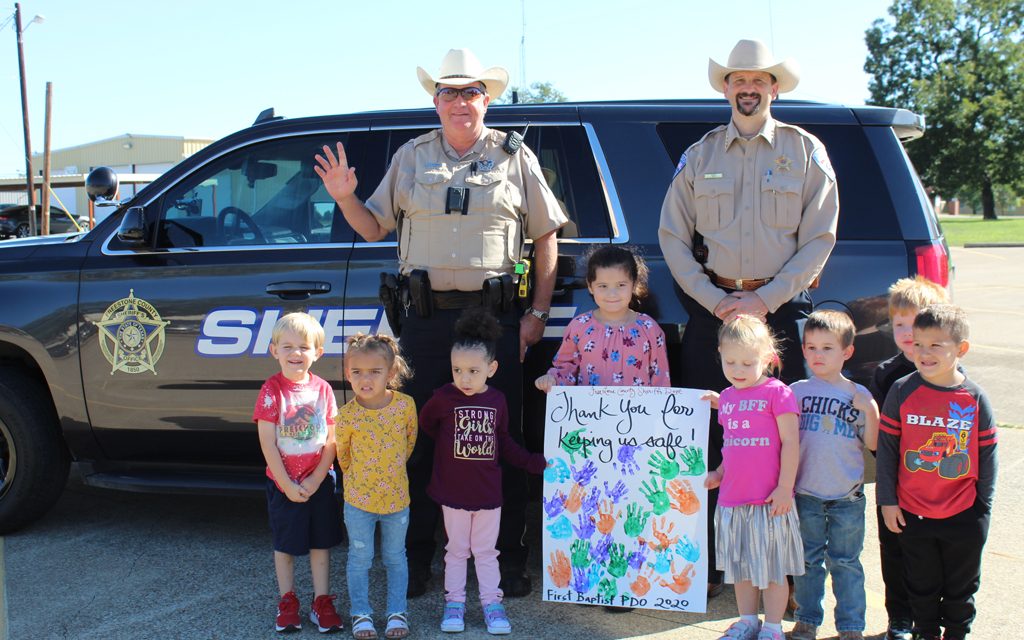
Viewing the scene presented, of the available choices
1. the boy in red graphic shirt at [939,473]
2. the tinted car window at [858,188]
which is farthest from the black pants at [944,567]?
the tinted car window at [858,188]

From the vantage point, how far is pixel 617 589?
11.2 ft

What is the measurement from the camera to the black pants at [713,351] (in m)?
3.53

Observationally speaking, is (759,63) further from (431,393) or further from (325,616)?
(325,616)

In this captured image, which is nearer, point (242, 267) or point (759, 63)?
point (759, 63)

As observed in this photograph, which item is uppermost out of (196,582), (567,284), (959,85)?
(959,85)

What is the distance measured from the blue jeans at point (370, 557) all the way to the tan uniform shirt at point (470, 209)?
3.04 ft

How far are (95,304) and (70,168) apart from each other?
58885 millimetres

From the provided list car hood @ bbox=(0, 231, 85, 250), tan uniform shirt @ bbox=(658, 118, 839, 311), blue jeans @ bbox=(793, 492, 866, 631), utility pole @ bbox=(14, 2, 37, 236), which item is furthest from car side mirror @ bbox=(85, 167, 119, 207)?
utility pole @ bbox=(14, 2, 37, 236)

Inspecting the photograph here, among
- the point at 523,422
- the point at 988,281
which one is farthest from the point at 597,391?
the point at 988,281

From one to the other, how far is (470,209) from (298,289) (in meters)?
0.95

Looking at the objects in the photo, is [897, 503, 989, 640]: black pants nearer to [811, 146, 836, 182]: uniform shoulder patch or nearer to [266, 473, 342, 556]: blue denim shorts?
[811, 146, 836, 182]: uniform shoulder patch

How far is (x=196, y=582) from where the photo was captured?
152 inches

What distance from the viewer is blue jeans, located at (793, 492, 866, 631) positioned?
3.18 metres

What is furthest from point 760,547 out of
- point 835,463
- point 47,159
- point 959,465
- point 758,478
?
point 47,159
